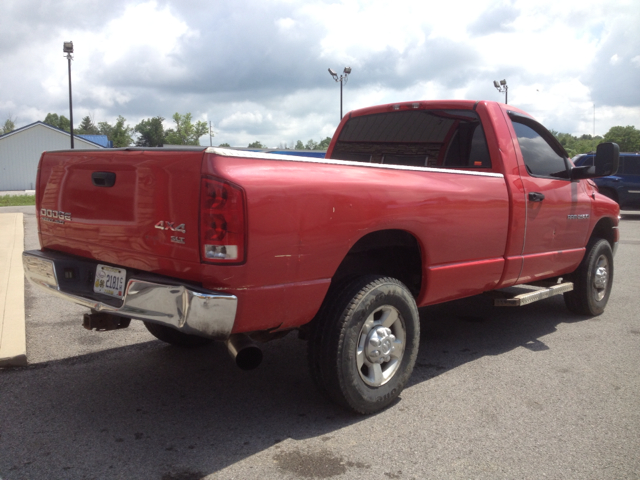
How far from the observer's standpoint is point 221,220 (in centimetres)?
274

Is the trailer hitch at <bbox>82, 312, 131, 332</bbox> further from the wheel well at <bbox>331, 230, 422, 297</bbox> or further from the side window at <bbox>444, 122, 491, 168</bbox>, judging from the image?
the side window at <bbox>444, 122, 491, 168</bbox>

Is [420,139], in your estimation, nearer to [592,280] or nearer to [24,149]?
[592,280]

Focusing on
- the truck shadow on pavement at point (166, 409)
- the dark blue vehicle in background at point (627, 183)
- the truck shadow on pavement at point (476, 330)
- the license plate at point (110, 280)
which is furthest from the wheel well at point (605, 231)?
the dark blue vehicle in background at point (627, 183)

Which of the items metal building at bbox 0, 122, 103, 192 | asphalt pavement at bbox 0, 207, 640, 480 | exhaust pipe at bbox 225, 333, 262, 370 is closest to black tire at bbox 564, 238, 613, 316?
asphalt pavement at bbox 0, 207, 640, 480

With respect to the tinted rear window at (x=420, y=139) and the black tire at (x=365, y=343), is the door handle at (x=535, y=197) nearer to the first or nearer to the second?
the tinted rear window at (x=420, y=139)

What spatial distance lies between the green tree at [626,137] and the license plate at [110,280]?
8925cm

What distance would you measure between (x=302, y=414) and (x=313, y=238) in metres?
1.16

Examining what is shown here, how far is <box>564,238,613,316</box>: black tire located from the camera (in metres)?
5.76

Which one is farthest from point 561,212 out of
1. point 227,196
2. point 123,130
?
point 123,130

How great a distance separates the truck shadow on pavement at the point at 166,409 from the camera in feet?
9.53

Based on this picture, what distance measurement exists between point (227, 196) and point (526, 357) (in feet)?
9.98

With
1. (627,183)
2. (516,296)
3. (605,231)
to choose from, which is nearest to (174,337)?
(516,296)

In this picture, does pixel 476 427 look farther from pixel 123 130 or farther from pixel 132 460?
pixel 123 130

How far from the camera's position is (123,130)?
10662 cm
